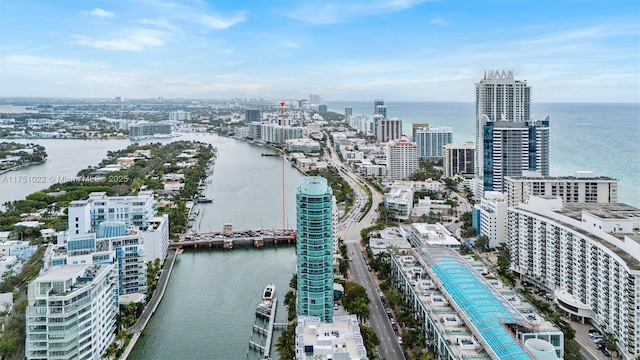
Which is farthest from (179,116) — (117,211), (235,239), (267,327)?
(267,327)

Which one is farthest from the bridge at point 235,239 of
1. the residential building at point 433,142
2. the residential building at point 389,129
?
the residential building at point 389,129

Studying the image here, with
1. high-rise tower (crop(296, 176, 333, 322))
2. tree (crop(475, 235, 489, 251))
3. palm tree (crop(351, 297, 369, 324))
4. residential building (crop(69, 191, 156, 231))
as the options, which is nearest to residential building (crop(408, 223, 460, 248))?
tree (crop(475, 235, 489, 251))

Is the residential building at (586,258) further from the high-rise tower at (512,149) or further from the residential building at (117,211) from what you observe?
the residential building at (117,211)

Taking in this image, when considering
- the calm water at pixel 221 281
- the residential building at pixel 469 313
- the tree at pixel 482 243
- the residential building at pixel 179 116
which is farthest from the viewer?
the residential building at pixel 179 116

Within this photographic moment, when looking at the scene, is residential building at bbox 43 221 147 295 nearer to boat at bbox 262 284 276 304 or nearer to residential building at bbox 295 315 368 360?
boat at bbox 262 284 276 304

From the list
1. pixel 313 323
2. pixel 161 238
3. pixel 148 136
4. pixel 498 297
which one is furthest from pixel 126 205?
pixel 148 136

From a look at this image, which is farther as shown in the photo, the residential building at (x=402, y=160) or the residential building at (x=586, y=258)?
the residential building at (x=402, y=160)
